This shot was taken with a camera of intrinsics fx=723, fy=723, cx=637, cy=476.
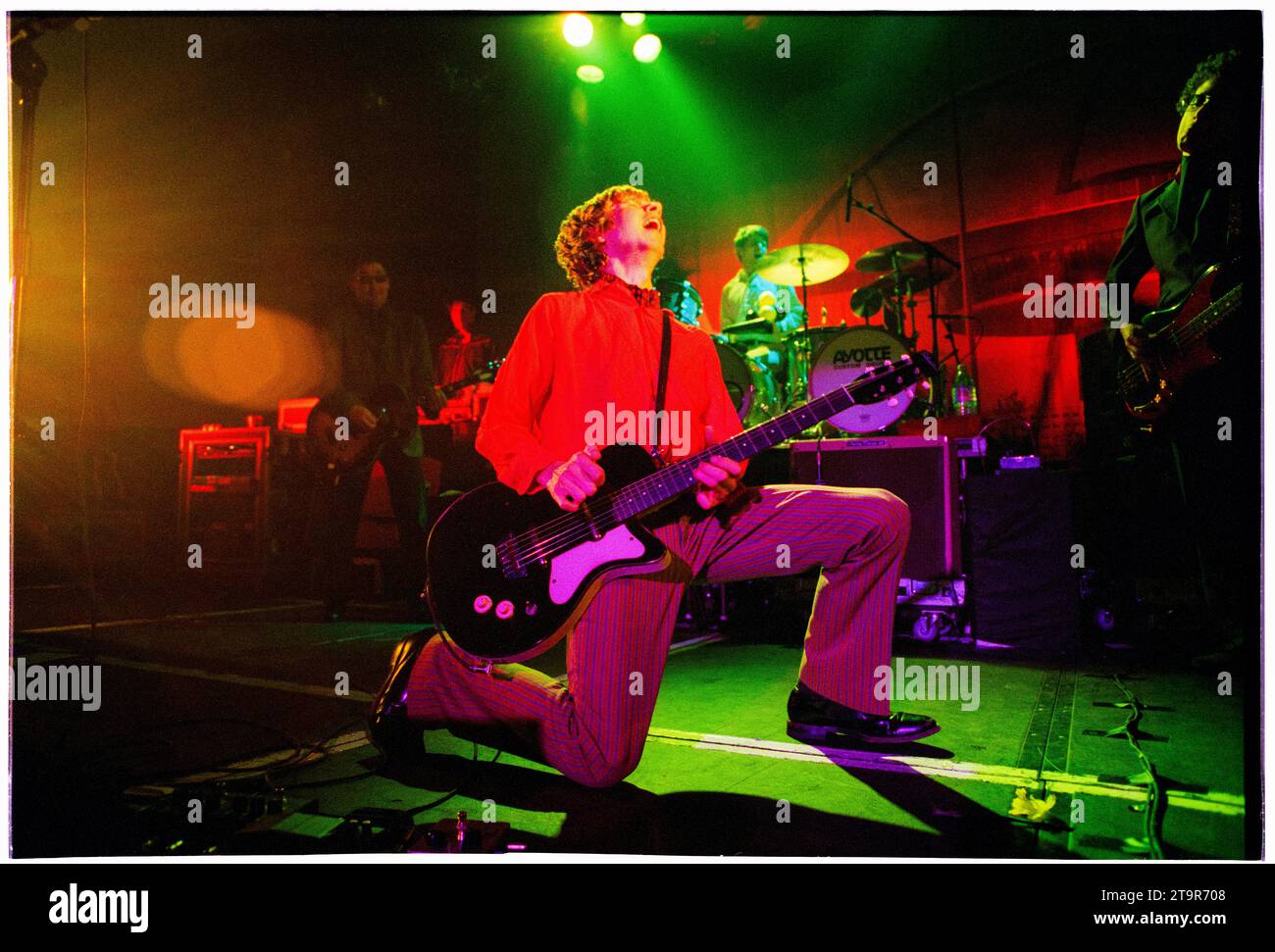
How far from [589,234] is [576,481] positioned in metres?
1.11

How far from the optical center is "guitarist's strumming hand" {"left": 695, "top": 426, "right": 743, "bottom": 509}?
223 cm

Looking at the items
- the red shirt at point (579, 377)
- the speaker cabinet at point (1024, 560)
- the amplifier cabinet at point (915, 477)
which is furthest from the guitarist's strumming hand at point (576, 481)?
the speaker cabinet at point (1024, 560)

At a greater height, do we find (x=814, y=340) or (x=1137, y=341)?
(x=814, y=340)

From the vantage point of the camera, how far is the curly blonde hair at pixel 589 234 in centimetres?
270

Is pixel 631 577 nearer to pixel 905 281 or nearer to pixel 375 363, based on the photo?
pixel 375 363

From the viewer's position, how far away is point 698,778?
234cm

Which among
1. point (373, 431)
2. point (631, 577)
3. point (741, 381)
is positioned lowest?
point (631, 577)

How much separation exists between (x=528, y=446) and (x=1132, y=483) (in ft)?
12.1

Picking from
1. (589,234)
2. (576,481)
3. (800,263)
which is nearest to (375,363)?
(589,234)

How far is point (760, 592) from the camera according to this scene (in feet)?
17.2

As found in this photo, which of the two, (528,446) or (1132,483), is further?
(1132,483)

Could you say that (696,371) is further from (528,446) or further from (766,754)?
(766,754)

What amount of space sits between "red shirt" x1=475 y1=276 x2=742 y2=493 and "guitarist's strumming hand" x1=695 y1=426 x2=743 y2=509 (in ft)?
0.73
